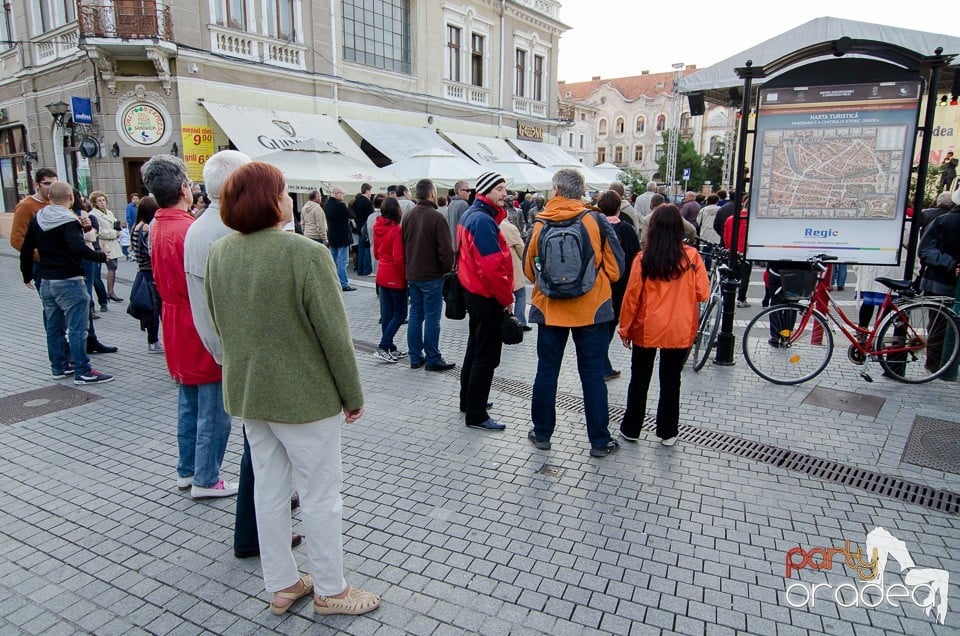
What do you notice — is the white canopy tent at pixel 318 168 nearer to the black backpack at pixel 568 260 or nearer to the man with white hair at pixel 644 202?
the man with white hair at pixel 644 202

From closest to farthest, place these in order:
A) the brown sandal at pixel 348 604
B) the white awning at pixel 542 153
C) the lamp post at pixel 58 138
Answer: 1. the brown sandal at pixel 348 604
2. the lamp post at pixel 58 138
3. the white awning at pixel 542 153

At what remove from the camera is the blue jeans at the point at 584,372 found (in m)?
4.25

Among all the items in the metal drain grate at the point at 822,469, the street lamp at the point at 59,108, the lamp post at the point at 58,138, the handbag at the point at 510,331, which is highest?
the street lamp at the point at 59,108

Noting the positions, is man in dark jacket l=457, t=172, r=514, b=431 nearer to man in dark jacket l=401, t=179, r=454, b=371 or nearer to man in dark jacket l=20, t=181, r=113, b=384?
man in dark jacket l=401, t=179, r=454, b=371

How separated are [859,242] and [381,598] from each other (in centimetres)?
582

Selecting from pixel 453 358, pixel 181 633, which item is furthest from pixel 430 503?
pixel 453 358

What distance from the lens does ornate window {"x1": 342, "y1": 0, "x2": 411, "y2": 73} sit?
1870 centimetres

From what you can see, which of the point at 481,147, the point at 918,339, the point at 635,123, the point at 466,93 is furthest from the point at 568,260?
the point at 635,123

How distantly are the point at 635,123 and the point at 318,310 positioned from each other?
7910cm

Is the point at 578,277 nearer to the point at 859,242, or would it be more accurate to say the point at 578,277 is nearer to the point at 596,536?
the point at 596,536

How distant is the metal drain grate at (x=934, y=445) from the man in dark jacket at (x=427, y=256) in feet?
13.5

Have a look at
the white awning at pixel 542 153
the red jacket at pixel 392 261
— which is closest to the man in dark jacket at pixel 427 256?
the red jacket at pixel 392 261

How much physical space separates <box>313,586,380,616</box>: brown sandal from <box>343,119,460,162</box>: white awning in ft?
52.0

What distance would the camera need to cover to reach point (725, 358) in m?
6.69
